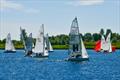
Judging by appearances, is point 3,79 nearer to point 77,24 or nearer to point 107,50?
point 77,24

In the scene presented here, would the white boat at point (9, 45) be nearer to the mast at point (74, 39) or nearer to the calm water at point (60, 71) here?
the calm water at point (60, 71)

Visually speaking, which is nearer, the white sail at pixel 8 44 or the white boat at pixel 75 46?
the white boat at pixel 75 46

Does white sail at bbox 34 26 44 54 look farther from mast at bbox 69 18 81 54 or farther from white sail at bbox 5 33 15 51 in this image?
white sail at bbox 5 33 15 51

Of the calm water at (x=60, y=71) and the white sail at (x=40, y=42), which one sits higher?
the white sail at (x=40, y=42)

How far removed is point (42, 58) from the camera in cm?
12738

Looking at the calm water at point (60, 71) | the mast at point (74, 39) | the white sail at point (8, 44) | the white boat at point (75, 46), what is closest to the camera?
the calm water at point (60, 71)

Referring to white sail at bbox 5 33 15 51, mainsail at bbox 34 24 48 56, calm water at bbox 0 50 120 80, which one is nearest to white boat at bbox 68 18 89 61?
calm water at bbox 0 50 120 80

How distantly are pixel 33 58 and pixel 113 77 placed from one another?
61860 mm

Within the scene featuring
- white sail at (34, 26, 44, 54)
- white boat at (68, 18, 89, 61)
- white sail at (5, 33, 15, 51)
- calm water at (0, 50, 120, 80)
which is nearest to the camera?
calm water at (0, 50, 120, 80)

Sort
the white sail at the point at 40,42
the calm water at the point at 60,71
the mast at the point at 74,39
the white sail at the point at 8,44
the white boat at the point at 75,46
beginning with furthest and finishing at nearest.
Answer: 1. the white sail at the point at 8,44
2. the white sail at the point at 40,42
3. the white boat at the point at 75,46
4. the mast at the point at 74,39
5. the calm water at the point at 60,71

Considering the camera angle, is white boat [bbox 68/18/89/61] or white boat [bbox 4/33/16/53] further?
white boat [bbox 4/33/16/53]

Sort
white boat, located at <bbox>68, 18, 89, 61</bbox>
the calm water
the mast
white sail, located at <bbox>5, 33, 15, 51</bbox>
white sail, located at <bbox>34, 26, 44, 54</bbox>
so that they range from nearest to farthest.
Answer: the calm water
the mast
white boat, located at <bbox>68, 18, 89, 61</bbox>
white sail, located at <bbox>34, 26, 44, 54</bbox>
white sail, located at <bbox>5, 33, 15, 51</bbox>

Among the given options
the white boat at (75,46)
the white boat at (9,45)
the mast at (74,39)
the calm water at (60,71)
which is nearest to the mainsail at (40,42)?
the calm water at (60,71)

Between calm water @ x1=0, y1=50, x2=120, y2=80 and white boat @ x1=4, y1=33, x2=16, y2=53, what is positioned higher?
white boat @ x1=4, y1=33, x2=16, y2=53
